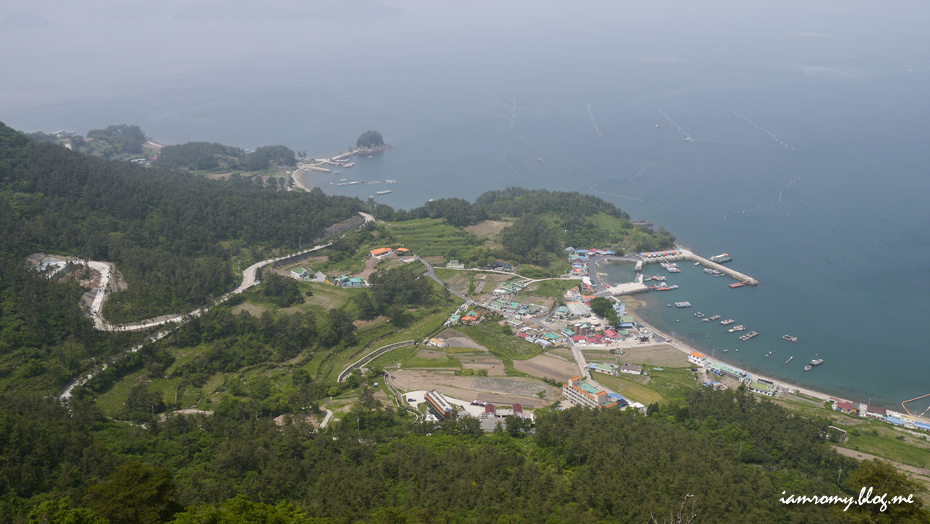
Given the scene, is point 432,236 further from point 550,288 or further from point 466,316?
point 466,316

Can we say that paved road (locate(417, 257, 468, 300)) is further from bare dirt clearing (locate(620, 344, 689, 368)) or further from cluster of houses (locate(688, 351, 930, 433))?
cluster of houses (locate(688, 351, 930, 433))

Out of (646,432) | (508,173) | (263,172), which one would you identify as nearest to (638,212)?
(508,173)

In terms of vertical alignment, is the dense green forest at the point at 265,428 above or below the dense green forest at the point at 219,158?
below

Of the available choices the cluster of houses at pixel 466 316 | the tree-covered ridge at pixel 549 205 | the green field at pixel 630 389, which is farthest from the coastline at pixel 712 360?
the tree-covered ridge at pixel 549 205

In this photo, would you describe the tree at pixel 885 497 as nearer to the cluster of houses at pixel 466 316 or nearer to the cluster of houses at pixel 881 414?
the cluster of houses at pixel 881 414

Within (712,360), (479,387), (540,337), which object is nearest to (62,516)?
(479,387)

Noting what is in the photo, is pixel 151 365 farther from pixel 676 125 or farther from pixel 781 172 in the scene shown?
pixel 676 125
